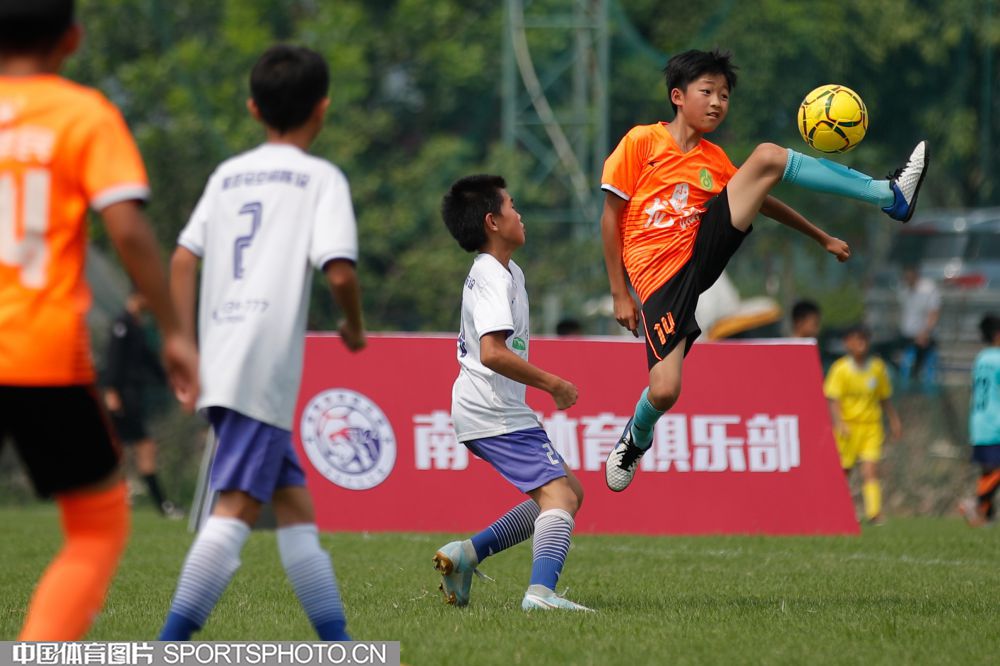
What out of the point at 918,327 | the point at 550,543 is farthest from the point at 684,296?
the point at 918,327

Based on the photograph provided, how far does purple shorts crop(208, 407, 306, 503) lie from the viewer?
483 cm

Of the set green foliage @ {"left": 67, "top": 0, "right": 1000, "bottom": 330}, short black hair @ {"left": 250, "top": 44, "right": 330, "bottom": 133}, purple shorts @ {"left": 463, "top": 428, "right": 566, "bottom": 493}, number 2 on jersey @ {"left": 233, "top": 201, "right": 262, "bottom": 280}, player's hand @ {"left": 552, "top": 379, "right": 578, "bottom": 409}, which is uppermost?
green foliage @ {"left": 67, "top": 0, "right": 1000, "bottom": 330}

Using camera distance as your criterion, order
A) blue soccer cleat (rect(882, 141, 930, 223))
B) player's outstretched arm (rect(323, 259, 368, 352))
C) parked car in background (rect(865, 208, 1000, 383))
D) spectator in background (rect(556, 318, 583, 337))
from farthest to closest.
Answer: parked car in background (rect(865, 208, 1000, 383)), spectator in background (rect(556, 318, 583, 337)), blue soccer cleat (rect(882, 141, 930, 223)), player's outstretched arm (rect(323, 259, 368, 352))

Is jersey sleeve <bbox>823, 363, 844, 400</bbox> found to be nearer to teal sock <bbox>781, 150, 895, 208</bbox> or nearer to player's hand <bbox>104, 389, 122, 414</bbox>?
player's hand <bbox>104, 389, 122, 414</bbox>

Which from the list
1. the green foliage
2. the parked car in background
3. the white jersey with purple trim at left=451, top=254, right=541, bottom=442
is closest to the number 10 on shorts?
the white jersey with purple trim at left=451, top=254, right=541, bottom=442

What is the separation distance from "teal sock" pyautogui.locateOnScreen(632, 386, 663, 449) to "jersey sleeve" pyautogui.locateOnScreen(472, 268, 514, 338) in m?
1.20

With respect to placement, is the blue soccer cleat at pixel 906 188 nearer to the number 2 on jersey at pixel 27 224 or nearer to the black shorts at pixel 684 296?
the black shorts at pixel 684 296

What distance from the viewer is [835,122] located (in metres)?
7.66

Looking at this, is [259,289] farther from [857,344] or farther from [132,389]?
[132,389]

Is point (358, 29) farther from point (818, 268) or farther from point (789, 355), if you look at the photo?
point (789, 355)

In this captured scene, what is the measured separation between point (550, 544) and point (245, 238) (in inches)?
98.9

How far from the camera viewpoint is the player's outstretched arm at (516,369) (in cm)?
626

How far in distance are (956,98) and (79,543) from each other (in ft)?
113

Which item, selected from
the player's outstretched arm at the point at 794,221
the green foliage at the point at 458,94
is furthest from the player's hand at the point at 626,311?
the green foliage at the point at 458,94
